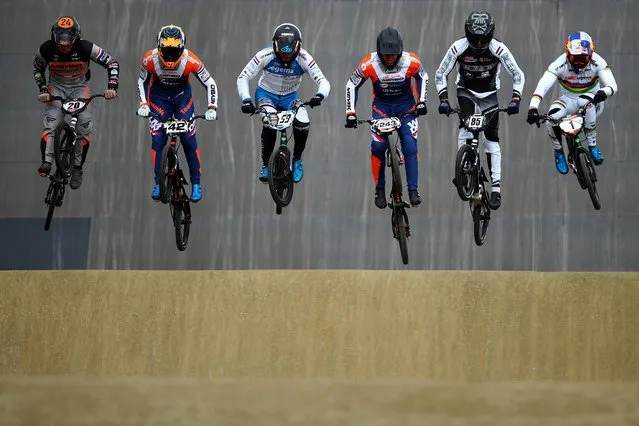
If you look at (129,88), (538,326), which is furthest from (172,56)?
(538,326)

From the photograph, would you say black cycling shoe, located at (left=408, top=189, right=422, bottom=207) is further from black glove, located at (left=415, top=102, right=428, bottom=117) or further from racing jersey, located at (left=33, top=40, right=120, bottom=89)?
racing jersey, located at (left=33, top=40, right=120, bottom=89)

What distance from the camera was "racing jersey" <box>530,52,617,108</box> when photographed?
14.4 meters

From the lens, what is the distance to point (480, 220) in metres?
14.9

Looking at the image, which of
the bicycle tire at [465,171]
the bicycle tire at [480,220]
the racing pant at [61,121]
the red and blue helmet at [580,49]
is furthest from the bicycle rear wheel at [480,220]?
the racing pant at [61,121]

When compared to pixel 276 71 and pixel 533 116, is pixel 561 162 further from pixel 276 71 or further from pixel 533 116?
pixel 276 71

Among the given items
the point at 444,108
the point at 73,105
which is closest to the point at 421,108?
the point at 444,108

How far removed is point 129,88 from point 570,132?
6418mm

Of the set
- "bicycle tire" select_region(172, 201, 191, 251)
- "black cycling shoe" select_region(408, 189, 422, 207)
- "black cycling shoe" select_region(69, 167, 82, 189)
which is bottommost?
"bicycle tire" select_region(172, 201, 191, 251)

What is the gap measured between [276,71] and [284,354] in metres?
3.82

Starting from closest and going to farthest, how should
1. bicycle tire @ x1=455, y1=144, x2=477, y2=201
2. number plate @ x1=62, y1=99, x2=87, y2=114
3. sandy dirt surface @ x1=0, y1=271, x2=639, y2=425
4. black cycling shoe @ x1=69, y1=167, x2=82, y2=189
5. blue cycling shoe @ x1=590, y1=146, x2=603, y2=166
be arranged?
bicycle tire @ x1=455, y1=144, x2=477, y2=201, blue cycling shoe @ x1=590, y1=146, x2=603, y2=166, number plate @ x1=62, y1=99, x2=87, y2=114, black cycling shoe @ x1=69, y1=167, x2=82, y2=189, sandy dirt surface @ x1=0, y1=271, x2=639, y2=425

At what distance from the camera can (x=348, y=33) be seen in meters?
17.7

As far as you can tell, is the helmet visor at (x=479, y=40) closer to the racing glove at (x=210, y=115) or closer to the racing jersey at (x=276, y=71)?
the racing jersey at (x=276, y=71)

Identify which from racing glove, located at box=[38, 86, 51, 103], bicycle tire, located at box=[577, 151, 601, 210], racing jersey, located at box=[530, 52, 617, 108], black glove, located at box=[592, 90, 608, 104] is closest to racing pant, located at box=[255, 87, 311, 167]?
racing glove, located at box=[38, 86, 51, 103]

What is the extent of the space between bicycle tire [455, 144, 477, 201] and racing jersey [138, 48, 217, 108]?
105 inches
